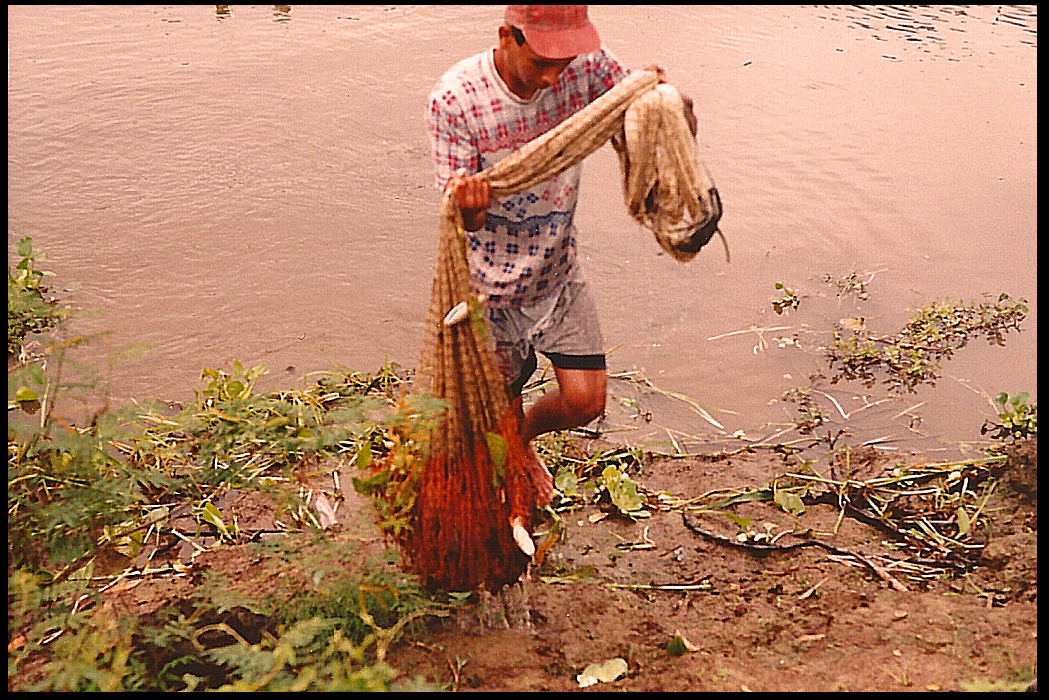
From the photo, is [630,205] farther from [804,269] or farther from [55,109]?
[55,109]

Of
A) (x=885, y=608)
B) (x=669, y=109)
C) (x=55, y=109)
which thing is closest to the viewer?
(x=669, y=109)

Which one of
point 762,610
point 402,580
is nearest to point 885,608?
point 762,610

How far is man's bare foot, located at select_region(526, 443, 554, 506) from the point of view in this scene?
3352 millimetres

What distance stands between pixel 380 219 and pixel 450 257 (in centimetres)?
332

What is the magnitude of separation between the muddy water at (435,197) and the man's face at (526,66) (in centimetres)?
121

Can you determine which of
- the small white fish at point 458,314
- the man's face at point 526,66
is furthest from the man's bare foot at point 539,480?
the man's face at point 526,66

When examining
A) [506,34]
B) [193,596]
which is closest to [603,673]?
[193,596]

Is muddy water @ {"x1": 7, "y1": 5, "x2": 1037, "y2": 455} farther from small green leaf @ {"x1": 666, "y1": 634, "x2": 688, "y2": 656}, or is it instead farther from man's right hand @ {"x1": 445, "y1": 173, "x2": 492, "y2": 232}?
small green leaf @ {"x1": 666, "y1": 634, "x2": 688, "y2": 656}

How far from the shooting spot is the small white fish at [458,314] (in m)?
2.65

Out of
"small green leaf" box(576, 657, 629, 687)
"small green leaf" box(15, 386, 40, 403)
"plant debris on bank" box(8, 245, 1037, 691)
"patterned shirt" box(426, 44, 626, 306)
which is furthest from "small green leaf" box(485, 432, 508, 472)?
"small green leaf" box(15, 386, 40, 403)

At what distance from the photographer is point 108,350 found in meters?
4.70

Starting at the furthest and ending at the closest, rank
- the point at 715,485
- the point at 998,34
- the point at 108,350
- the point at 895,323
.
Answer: the point at 998,34, the point at 895,323, the point at 108,350, the point at 715,485

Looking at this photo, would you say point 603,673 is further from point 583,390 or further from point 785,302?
point 785,302

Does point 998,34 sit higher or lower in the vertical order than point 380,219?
higher
